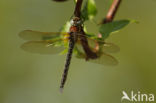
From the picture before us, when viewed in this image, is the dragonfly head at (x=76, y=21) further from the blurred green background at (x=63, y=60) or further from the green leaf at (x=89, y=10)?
the blurred green background at (x=63, y=60)

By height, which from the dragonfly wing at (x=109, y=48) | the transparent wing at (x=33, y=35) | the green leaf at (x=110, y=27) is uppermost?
the green leaf at (x=110, y=27)

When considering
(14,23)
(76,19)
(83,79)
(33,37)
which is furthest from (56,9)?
(76,19)

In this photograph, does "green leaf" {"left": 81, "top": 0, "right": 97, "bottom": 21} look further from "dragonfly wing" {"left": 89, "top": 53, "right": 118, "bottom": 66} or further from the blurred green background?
the blurred green background

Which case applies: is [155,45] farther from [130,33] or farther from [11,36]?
[11,36]

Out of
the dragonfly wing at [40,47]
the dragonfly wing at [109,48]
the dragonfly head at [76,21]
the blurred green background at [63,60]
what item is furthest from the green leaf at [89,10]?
the blurred green background at [63,60]

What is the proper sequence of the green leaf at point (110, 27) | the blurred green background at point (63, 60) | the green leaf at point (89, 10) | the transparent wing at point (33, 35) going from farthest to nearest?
the blurred green background at point (63, 60)
the transparent wing at point (33, 35)
the green leaf at point (89, 10)
the green leaf at point (110, 27)

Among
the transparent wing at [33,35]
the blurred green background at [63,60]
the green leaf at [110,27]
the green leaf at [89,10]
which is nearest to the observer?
the green leaf at [110,27]

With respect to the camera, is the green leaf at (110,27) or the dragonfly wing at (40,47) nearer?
the green leaf at (110,27)
